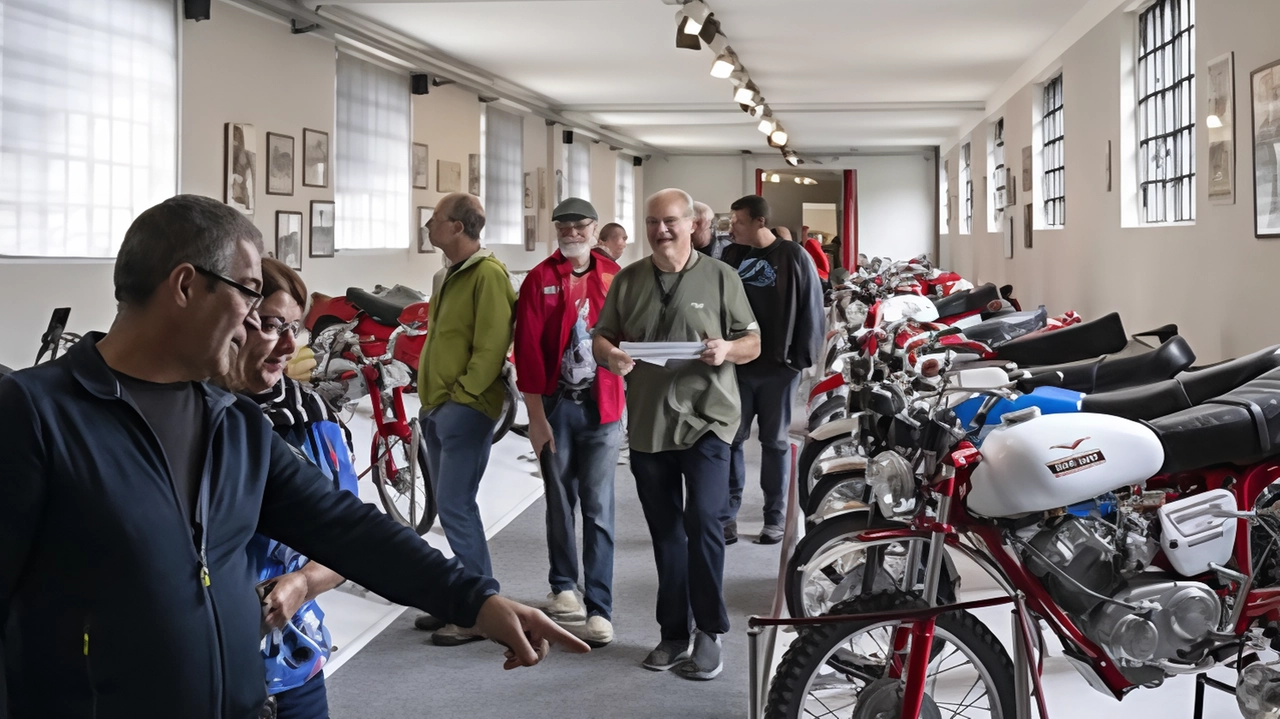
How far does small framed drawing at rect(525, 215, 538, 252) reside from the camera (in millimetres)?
15234

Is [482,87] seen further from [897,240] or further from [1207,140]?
[897,240]

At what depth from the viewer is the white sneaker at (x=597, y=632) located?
164 inches

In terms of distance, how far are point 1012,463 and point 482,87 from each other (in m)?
10.6

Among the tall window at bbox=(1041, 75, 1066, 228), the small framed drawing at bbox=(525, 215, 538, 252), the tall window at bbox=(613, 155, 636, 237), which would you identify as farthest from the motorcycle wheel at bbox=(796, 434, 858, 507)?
the tall window at bbox=(613, 155, 636, 237)

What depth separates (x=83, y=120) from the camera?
6.46 m

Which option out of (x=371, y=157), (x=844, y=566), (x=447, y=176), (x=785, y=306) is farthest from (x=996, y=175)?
(x=844, y=566)

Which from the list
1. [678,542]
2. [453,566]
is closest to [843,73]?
[678,542]

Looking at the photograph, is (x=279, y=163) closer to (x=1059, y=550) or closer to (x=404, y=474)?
(x=404, y=474)

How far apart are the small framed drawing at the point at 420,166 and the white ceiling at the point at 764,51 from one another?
0.90 metres

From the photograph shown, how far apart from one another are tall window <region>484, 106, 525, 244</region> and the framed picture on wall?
907cm

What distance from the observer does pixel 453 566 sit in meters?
1.66

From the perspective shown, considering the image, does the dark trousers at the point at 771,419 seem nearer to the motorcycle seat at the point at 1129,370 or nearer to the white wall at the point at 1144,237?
the motorcycle seat at the point at 1129,370

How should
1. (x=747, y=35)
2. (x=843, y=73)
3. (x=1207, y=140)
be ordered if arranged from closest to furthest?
1. (x=1207, y=140)
2. (x=747, y=35)
3. (x=843, y=73)

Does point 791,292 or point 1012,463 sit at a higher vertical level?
point 791,292
